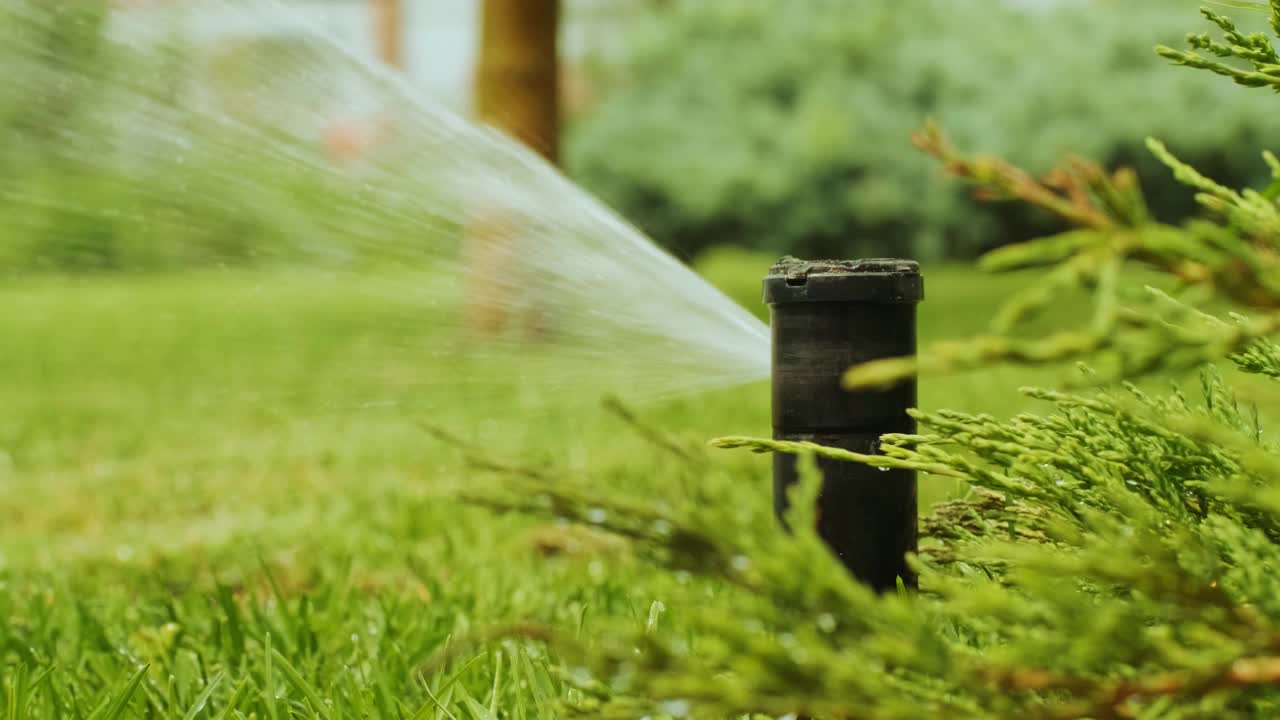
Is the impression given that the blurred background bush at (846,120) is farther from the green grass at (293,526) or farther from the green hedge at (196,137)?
the green grass at (293,526)

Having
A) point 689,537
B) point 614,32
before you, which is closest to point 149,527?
point 689,537

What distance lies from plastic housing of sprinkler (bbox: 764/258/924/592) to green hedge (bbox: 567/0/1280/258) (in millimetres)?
11183

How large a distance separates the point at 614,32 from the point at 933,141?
15.5 metres

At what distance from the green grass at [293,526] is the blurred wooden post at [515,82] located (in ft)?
1.82

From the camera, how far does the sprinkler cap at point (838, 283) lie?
147 centimetres

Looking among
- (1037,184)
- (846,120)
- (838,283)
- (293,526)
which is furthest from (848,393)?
(846,120)

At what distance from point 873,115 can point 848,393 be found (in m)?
12.3

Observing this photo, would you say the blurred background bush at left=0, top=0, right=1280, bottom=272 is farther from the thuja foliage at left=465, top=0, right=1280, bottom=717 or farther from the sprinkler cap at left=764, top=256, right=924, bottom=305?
the thuja foliage at left=465, top=0, right=1280, bottom=717

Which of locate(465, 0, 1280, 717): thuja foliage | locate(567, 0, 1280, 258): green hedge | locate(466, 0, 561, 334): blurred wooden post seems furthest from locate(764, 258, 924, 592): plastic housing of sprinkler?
locate(567, 0, 1280, 258): green hedge

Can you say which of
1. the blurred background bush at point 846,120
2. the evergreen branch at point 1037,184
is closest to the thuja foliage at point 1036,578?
the evergreen branch at point 1037,184

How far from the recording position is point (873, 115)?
13375mm

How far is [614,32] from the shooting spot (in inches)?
631

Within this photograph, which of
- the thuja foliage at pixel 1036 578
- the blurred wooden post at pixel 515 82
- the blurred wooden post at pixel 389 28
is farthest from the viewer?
the blurred wooden post at pixel 389 28

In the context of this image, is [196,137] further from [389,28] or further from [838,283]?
[389,28]
